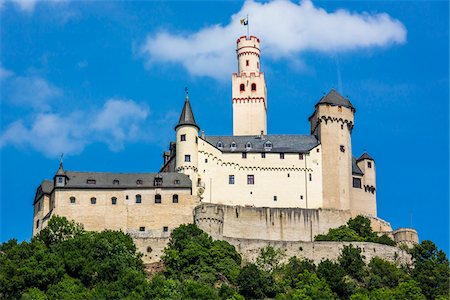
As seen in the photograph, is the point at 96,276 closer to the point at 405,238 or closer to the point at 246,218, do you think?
the point at 246,218

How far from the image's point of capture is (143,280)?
8344 centimetres

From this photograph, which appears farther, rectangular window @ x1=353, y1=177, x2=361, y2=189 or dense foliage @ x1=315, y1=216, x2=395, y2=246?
rectangular window @ x1=353, y1=177, x2=361, y2=189

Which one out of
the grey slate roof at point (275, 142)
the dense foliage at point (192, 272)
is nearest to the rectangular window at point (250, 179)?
the grey slate roof at point (275, 142)

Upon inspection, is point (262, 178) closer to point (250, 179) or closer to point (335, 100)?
point (250, 179)

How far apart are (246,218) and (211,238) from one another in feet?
22.3

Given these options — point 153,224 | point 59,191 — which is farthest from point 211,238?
point 59,191

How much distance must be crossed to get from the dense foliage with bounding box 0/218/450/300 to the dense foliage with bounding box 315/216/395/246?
2745 mm

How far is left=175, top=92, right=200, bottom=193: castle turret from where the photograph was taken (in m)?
101

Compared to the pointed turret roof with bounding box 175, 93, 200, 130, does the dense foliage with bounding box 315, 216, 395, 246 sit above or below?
below

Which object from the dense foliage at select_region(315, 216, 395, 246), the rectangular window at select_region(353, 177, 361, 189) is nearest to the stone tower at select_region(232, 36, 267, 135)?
the rectangular window at select_region(353, 177, 361, 189)

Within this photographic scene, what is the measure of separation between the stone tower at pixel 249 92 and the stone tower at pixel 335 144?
20.2 feet

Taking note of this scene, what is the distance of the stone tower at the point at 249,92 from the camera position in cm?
11025

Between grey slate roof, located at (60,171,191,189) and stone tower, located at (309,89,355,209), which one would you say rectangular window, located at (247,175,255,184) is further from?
stone tower, located at (309,89,355,209)

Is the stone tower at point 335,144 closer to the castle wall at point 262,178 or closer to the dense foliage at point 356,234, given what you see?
the castle wall at point 262,178
